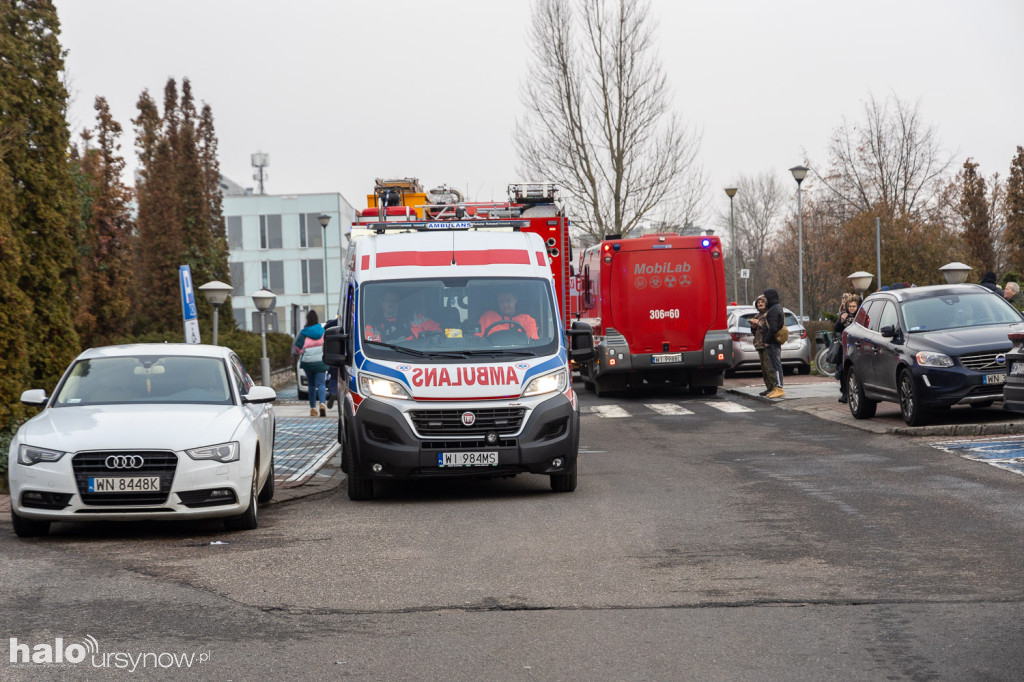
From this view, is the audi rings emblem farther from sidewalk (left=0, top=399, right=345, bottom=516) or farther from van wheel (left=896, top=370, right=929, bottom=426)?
van wheel (left=896, top=370, right=929, bottom=426)

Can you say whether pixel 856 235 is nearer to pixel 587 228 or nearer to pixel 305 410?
pixel 587 228

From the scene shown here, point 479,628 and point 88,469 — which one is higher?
point 88,469

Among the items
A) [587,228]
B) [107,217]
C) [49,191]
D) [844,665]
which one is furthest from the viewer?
[587,228]

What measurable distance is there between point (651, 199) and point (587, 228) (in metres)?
2.63

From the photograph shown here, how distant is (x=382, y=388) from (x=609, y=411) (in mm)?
11534

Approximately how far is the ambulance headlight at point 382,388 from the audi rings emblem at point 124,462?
259cm

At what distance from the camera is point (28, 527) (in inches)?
374

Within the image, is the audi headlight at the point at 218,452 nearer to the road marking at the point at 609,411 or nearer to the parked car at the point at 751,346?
the road marking at the point at 609,411

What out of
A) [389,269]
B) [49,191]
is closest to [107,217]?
[49,191]

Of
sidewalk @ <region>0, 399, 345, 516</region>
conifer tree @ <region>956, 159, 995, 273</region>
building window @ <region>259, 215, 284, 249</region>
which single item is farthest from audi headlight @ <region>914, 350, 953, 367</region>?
building window @ <region>259, 215, 284, 249</region>

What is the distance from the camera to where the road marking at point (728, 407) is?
21.7 m

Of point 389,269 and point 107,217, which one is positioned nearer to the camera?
point 389,269

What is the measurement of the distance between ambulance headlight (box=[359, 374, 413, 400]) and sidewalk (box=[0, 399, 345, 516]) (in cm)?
148

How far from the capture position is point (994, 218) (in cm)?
6444
